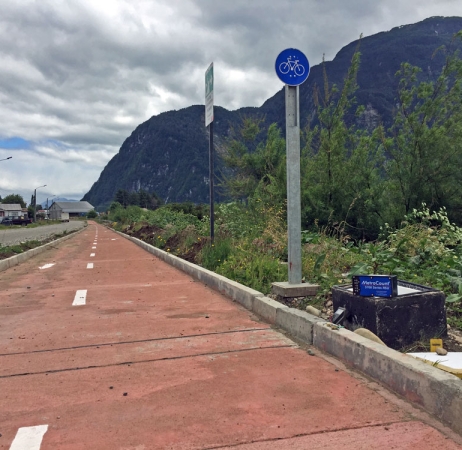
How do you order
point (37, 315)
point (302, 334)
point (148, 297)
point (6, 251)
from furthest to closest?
point (6, 251), point (148, 297), point (37, 315), point (302, 334)

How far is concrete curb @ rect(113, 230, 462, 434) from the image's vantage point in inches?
124

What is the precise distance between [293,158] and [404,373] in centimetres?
367

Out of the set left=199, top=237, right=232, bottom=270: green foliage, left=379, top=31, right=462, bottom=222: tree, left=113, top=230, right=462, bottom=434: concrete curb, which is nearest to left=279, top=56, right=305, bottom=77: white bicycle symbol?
left=113, top=230, right=462, bottom=434: concrete curb

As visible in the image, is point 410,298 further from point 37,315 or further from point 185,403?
point 37,315

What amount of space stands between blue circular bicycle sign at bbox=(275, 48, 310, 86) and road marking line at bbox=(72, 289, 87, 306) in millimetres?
4726

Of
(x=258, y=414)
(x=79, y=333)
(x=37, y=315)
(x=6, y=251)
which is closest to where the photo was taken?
(x=258, y=414)

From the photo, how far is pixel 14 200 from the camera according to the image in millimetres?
167750

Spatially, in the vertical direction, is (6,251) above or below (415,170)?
below

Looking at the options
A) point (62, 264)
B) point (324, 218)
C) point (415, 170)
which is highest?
point (415, 170)

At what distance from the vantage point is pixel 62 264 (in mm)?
14898

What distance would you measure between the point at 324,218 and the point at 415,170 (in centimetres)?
288

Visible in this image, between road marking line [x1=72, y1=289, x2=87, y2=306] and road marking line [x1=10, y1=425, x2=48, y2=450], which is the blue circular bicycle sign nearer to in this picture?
road marking line [x1=72, y1=289, x2=87, y2=306]

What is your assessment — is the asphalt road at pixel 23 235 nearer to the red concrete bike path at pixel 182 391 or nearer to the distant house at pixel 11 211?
the red concrete bike path at pixel 182 391

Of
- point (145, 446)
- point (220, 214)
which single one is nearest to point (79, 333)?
point (145, 446)
